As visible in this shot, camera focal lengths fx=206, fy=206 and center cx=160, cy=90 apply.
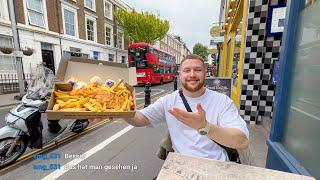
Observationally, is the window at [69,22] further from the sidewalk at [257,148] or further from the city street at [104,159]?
the sidewalk at [257,148]

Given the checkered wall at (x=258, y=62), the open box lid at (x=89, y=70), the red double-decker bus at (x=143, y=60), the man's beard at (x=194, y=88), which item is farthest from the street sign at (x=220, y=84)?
the red double-decker bus at (x=143, y=60)

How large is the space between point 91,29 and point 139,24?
6.10 m

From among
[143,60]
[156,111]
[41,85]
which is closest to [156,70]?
[143,60]

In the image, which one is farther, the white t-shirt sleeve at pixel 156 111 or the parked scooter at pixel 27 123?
the parked scooter at pixel 27 123

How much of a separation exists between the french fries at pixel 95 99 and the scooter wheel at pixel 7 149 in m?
2.30

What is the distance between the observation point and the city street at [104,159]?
3262mm

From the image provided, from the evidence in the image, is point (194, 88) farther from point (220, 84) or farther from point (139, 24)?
point (139, 24)

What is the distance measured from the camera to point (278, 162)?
88.2 inches

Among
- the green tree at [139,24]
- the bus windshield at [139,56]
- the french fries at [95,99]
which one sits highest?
the green tree at [139,24]

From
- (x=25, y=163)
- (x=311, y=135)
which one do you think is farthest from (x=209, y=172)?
(x=25, y=163)

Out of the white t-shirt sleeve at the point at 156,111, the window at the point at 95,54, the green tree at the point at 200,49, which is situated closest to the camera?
the white t-shirt sleeve at the point at 156,111

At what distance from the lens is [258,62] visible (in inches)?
173

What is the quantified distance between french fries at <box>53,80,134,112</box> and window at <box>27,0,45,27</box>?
15.5 m

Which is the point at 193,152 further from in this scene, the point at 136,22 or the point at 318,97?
the point at 136,22
